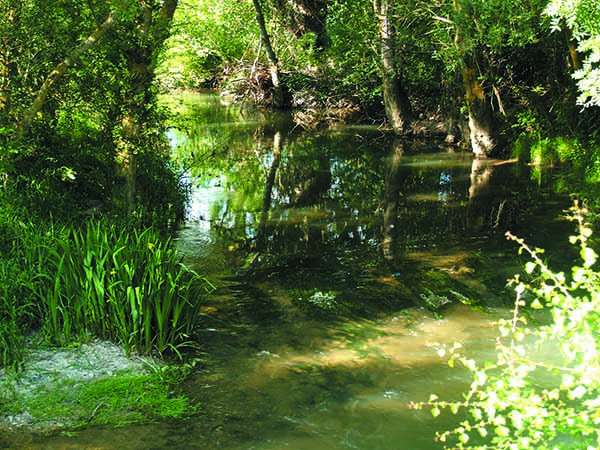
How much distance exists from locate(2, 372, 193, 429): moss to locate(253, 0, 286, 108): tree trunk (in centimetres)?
2032

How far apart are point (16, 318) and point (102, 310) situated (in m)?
0.87

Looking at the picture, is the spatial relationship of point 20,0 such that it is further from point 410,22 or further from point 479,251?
point 410,22

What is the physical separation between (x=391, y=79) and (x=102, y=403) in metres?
17.5

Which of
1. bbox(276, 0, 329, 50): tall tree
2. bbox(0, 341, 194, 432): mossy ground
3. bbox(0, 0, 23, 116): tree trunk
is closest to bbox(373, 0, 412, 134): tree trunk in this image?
bbox(276, 0, 329, 50): tall tree

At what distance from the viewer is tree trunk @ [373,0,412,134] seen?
20109 millimetres

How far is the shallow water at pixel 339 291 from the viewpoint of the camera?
557 centimetres

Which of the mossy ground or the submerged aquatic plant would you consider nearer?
the mossy ground

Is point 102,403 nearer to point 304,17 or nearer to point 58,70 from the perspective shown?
point 58,70

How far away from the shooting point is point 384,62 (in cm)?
2089

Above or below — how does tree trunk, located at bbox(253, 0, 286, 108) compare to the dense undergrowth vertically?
above

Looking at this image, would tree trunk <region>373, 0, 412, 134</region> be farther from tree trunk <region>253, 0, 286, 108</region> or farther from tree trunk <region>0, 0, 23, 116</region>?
tree trunk <region>0, 0, 23, 116</region>

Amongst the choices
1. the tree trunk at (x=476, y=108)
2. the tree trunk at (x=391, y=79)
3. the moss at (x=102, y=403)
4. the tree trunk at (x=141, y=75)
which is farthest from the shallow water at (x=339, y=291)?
the tree trunk at (x=391, y=79)

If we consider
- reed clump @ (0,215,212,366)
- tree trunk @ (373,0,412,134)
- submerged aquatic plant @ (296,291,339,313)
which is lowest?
submerged aquatic plant @ (296,291,339,313)

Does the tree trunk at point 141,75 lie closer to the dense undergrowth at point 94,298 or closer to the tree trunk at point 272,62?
the dense undergrowth at point 94,298
